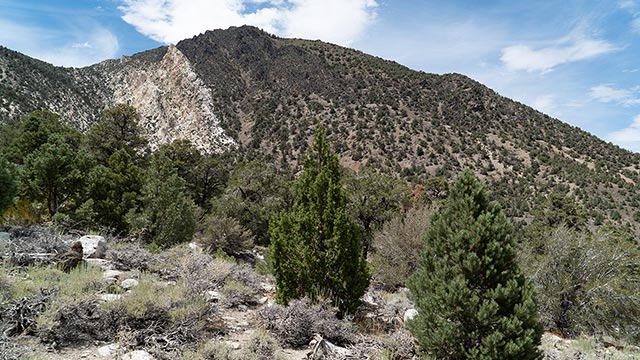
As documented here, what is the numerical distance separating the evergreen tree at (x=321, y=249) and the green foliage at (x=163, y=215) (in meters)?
9.32

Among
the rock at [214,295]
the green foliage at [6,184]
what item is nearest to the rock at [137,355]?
the rock at [214,295]

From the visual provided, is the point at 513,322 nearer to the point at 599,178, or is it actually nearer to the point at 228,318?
the point at 228,318

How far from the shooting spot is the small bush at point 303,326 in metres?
6.41

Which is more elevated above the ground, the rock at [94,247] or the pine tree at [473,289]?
the pine tree at [473,289]

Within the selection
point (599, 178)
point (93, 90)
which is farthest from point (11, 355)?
point (93, 90)

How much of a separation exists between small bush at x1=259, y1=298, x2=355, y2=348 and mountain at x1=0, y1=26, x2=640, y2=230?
3405 cm

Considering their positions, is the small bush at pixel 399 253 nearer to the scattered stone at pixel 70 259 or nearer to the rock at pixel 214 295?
the rock at pixel 214 295

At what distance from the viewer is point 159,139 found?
6278 cm

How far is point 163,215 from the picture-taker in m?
16.3

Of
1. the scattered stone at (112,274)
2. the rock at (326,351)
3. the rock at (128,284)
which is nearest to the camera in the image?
the rock at (326,351)

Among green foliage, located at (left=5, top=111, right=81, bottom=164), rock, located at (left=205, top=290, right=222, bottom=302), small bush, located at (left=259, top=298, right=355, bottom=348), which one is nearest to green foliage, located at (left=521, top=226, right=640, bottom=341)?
small bush, located at (left=259, top=298, right=355, bottom=348)

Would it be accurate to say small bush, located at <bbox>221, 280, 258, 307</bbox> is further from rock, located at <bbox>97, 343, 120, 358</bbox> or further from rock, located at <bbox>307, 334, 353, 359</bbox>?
rock, located at <bbox>97, 343, 120, 358</bbox>

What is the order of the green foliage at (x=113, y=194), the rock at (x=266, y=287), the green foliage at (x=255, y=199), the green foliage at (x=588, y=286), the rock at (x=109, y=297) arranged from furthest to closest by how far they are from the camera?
the green foliage at (x=255, y=199) < the green foliage at (x=113, y=194) < the green foliage at (x=588, y=286) < the rock at (x=266, y=287) < the rock at (x=109, y=297)

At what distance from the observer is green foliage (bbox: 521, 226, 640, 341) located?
10.4 metres
